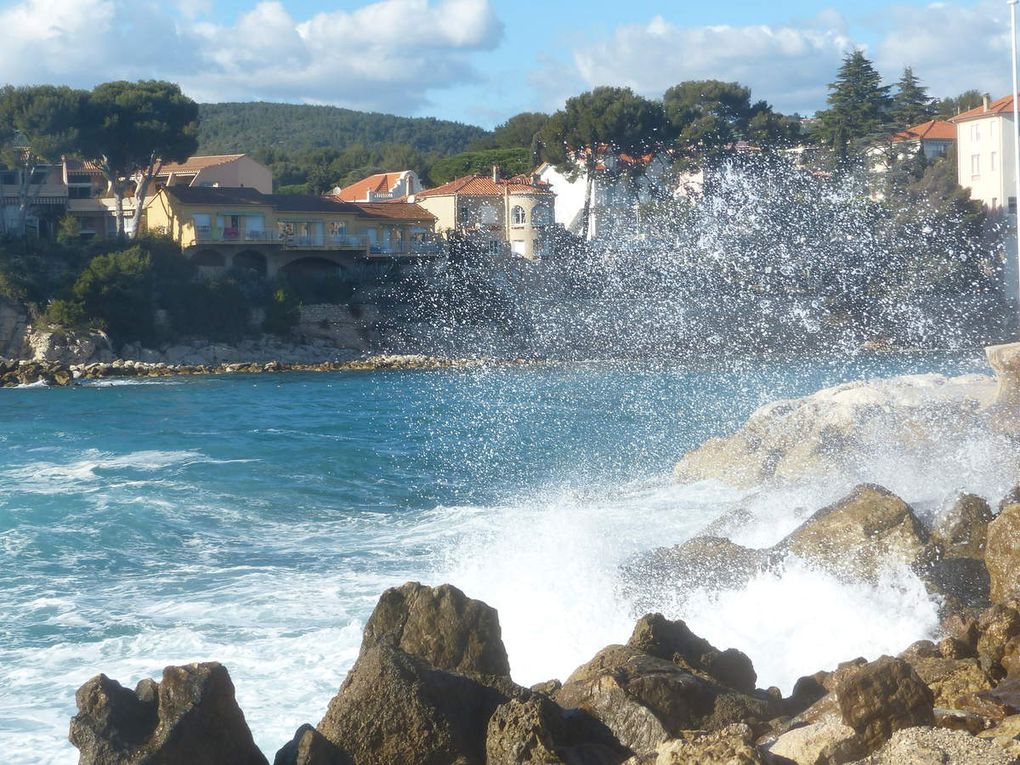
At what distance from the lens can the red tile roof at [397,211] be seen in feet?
200

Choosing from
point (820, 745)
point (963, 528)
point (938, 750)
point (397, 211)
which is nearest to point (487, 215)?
point (397, 211)

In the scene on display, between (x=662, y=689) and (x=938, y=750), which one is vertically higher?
(x=938, y=750)

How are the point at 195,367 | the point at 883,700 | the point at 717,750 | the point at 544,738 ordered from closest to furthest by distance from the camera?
the point at 717,750
the point at 544,738
the point at 883,700
the point at 195,367

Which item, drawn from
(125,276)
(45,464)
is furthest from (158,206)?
(45,464)

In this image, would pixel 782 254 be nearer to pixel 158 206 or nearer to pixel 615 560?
pixel 158 206

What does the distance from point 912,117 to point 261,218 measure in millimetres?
33593

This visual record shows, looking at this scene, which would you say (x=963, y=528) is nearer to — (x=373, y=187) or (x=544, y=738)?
(x=544, y=738)

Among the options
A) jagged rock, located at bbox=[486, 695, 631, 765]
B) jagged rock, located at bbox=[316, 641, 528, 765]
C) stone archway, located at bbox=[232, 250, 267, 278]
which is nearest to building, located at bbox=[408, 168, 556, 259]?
stone archway, located at bbox=[232, 250, 267, 278]

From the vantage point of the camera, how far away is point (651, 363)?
41.8 m

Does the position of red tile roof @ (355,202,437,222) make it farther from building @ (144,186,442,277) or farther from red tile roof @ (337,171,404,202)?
red tile roof @ (337,171,404,202)

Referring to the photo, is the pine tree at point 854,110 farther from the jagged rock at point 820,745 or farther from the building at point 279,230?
the jagged rock at point 820,745

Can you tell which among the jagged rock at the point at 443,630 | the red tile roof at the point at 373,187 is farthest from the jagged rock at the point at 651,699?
the red tile roof at the point at 373,187

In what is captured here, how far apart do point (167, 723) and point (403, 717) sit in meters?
1.29

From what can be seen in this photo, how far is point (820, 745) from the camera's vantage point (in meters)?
5.95
